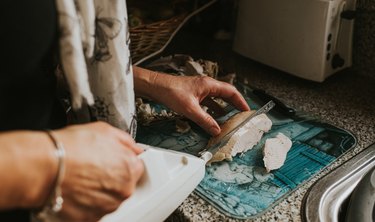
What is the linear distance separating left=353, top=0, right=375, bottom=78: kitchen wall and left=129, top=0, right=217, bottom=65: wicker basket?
0.38m

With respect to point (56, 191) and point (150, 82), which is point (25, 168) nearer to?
point (56, 191)

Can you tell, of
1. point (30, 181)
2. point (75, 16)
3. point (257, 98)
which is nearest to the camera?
point (30, 181)

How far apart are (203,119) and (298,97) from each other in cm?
27

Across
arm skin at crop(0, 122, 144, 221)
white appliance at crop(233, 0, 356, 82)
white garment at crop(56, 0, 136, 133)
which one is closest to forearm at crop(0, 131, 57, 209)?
arm skin at crop(0, 122, 144, 221)

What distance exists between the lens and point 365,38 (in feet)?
2.87

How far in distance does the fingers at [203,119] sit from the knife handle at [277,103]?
161mm

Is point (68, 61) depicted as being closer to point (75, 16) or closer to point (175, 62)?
point (75, 16)

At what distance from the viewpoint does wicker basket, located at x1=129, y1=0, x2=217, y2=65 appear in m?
0.87

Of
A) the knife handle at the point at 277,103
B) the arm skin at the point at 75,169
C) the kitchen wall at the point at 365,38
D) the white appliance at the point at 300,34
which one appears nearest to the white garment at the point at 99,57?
the arm skin at the point at 75,169

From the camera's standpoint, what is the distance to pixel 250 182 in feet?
1.99

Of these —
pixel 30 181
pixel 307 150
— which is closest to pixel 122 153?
pixel 30 181

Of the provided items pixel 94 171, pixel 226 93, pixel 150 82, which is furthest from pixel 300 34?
pixel 94 171

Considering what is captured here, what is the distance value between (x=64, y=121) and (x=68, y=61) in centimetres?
12

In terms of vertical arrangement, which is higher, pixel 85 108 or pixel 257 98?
pixel 85 108
